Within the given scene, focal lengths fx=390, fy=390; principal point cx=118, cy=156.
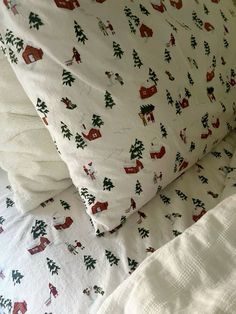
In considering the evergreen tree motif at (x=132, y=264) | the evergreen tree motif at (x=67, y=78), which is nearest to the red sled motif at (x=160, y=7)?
the evergreen tree motif at (x=67, y=78)

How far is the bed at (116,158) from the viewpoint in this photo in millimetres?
537

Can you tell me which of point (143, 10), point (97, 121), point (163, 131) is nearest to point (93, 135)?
point (97, 121)

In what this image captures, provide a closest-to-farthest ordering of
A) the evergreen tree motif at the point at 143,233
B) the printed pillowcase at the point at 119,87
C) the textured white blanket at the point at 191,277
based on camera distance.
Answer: the textured white blanket at the point at 191,277 < the printed pillowcase at the point at 119,87 < the evergreen tree motif at the point at 143,233

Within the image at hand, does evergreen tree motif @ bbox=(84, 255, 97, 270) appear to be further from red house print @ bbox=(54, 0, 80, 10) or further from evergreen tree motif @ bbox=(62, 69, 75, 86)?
red house print @ bbox=(54, 0, 80, 10)

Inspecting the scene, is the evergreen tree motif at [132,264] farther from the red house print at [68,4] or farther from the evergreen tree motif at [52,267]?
the red house print at [68,4]

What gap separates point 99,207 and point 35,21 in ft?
1.02

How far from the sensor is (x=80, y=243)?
67 centimetres

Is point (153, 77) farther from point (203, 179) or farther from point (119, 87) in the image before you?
point (203, 179)

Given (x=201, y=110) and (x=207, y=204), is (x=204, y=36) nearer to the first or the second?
(x=201, y=110)

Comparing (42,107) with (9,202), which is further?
(9,202)

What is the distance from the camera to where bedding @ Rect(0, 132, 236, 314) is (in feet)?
1.96

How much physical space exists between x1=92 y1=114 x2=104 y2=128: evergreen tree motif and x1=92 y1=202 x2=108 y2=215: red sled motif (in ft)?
0.45

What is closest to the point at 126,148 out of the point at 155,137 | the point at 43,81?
the point at 155,137

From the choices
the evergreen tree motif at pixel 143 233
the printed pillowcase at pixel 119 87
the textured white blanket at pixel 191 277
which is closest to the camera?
the textured white blanket at pixel 191 277
